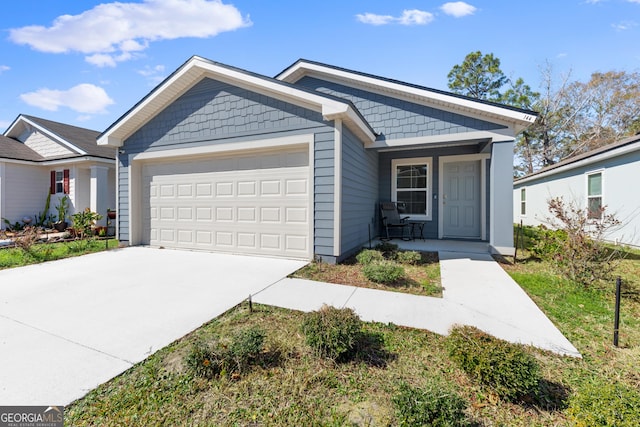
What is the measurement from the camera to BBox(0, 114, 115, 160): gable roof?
408 inches

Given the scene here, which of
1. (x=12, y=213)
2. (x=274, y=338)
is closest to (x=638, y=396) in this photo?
(x=274, y=338)

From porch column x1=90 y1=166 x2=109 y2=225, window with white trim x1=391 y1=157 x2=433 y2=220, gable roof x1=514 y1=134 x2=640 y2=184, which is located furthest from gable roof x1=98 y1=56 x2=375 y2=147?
gable roof x1=514 y1=134 x2=640 y2=184

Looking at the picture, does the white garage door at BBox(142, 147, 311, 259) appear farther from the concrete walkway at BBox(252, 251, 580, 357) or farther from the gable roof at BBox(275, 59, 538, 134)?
the gable roof at BBox(275, 59, 538, 134)

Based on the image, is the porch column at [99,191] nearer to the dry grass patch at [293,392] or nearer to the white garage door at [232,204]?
the white garage door at [232,204]

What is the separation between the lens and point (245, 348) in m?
2.13

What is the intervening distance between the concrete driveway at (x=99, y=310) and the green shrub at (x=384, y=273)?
1.46 meters

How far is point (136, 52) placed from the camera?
6656mm

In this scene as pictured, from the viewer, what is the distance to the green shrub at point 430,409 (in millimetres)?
1480

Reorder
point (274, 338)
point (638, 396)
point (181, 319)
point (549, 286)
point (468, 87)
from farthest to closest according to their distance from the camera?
point (468, 87) < point (549, 286) < point (181, 319) < point (274, 338) < point (638, 396)

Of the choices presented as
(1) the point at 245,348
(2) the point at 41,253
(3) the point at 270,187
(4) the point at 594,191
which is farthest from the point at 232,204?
(4) the point at 594,191

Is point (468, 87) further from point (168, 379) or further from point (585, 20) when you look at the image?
point (168, 379)

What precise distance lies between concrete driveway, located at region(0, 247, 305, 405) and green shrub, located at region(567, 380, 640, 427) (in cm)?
302


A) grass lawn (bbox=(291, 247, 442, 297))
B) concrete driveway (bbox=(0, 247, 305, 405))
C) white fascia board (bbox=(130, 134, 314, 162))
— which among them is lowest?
concrete driveway (bbox=(0, 247, 305, 405))

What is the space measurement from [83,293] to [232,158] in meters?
3.73
